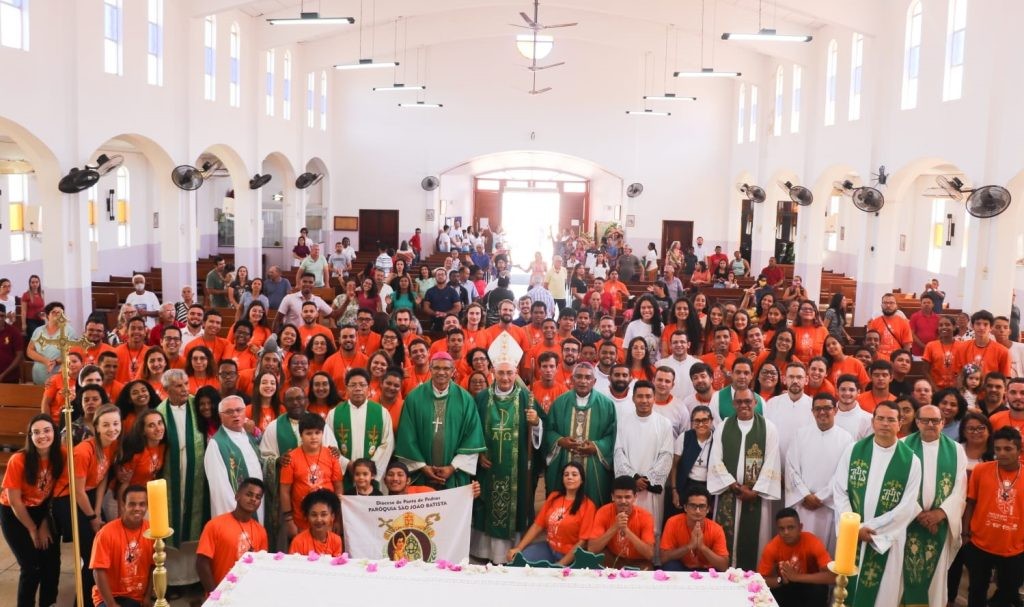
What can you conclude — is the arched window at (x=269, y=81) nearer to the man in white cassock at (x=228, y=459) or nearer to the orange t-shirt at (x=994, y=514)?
the man in white cassock at (x=228, y=459)

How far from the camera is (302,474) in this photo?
21.3 feet

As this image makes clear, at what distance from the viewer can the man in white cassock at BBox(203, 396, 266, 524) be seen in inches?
250

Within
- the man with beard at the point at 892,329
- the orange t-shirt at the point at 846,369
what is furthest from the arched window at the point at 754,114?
the orange t-shirt at the point at 846,369

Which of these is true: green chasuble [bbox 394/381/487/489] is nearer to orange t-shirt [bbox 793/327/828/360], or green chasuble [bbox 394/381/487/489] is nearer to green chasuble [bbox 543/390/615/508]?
green chasuble [bbox 543/390/615/508]

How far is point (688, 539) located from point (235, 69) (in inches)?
618

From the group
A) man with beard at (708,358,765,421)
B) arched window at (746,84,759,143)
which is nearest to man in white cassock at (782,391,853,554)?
man with beard at (708,358,765,421)

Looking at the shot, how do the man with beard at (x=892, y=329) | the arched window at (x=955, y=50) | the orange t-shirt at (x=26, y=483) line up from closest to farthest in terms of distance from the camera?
1. the orange t-shirt at (x=26, y=483)
2. the man with beard at (x=892, y=329)
3. the arched window at (x=955, y=50)

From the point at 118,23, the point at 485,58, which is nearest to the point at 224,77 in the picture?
the point at 118,23

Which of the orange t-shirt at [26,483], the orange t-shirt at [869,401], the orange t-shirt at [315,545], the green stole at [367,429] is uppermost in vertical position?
the orange t-shirt at [869,401]

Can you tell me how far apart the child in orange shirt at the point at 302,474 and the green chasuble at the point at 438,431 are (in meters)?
0.85

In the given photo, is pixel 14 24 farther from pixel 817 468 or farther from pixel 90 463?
pixel 817 468

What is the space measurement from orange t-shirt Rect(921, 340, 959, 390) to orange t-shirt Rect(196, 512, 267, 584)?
23.9 ft

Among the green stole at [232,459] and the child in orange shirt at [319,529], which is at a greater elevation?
the green stole at [232,459]

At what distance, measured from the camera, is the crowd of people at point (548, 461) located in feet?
20.7
